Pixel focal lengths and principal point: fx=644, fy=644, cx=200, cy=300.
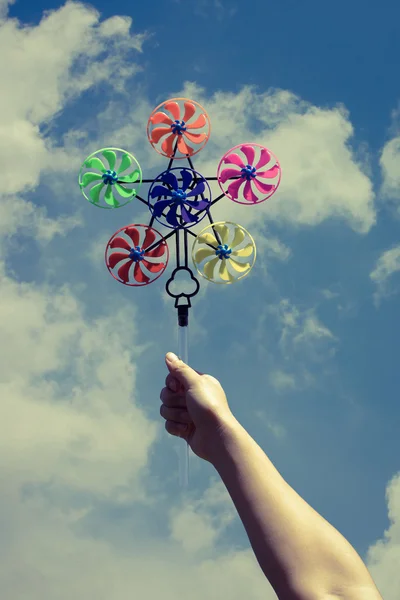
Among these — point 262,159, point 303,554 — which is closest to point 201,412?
point 303,554

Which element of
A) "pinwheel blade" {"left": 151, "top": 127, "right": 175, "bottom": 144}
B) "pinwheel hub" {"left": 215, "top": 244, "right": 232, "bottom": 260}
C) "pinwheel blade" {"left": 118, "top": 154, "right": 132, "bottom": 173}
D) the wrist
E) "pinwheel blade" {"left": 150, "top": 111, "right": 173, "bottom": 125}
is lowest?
the wrist

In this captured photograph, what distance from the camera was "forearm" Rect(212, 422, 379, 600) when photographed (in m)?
1.74

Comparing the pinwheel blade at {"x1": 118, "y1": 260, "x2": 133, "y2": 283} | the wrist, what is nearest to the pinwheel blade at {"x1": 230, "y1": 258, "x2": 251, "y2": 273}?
the pinwheel blade at {"x1": 118, "y1": 260, "x2": 133, "y2": 283}

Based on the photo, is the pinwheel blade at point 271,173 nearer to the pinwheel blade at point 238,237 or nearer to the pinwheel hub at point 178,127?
the pinwheel blade at point 238,237

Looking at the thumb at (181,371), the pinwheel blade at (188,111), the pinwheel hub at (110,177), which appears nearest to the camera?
the thumb at (181,371)

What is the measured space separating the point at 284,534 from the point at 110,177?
15.4ft

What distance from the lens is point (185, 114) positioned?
246 inches

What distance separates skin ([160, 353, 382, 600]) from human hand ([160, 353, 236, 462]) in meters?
0.12

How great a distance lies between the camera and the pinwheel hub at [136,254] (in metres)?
5.79

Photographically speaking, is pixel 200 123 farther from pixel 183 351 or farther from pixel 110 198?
pixel 183 351

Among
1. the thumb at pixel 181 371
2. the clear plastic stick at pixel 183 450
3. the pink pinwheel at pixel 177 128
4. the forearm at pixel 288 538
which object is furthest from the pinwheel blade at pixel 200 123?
the forearm at pixel 288 538

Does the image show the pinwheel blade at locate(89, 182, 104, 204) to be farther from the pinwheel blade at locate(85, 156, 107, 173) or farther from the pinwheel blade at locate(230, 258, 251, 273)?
the pinwheel blade at locate(230, 258, 251, 273)

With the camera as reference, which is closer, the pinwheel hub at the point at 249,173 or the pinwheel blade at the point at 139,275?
the pinwheel blade at the point at 139,275

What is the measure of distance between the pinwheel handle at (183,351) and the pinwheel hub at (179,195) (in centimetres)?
148
